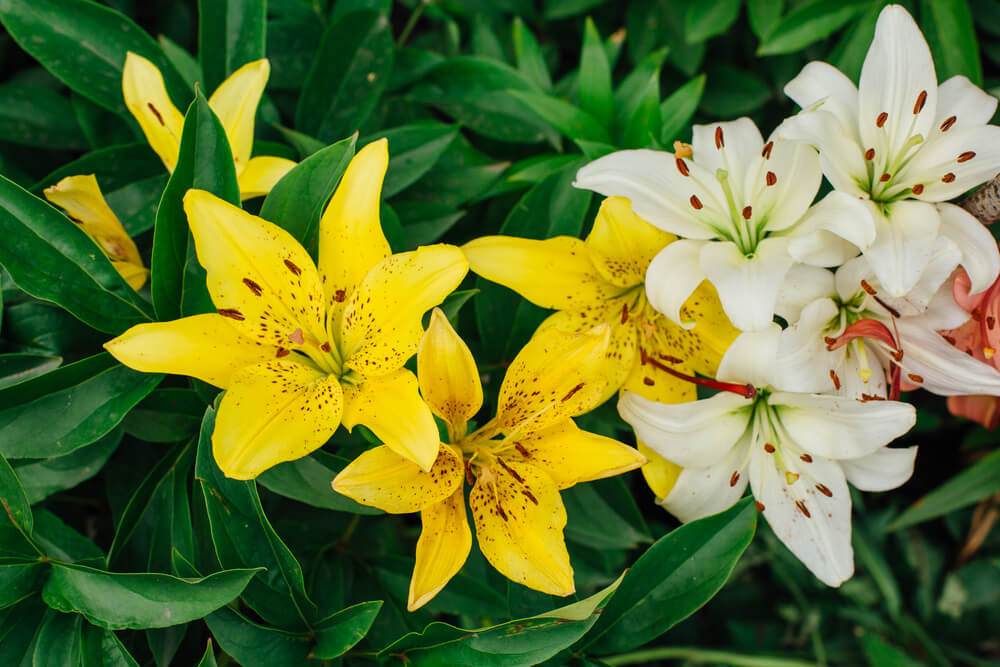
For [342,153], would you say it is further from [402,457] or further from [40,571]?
[40,571]

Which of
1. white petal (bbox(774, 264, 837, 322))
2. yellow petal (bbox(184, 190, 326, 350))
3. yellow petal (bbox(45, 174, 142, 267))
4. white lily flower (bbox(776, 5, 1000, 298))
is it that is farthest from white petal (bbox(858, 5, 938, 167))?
yellow petal (bbox(45, 174, 142, 267))

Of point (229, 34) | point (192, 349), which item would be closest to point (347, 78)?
point (229, 34)

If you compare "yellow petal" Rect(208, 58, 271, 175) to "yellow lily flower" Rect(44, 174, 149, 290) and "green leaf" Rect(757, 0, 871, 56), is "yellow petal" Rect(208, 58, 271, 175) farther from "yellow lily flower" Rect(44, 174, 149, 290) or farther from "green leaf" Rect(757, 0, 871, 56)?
"green leaf" Rect(757, 0, 871, 56)

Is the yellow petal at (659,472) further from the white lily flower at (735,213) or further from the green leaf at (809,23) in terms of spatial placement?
the green leaf at (809,23)

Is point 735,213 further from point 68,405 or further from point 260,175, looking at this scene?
point 68,405

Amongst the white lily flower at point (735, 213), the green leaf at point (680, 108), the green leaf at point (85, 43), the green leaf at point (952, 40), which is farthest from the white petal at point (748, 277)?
the green leaf at point (85, 43)
